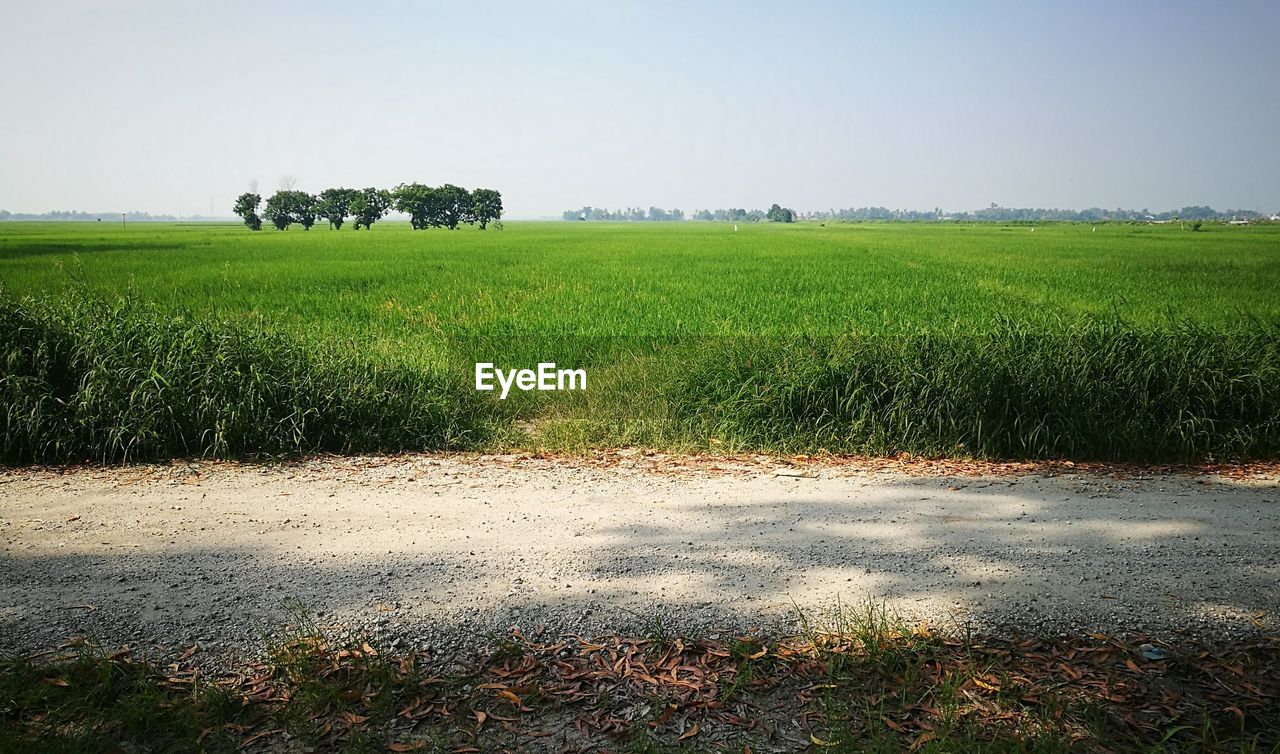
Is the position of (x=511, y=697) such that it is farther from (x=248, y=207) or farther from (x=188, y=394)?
(x=248, y=207)

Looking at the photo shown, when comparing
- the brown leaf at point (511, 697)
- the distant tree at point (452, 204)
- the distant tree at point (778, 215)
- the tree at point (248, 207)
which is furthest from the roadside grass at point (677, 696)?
the distant tree at point (778, 215)

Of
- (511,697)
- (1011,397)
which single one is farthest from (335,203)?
(511,697)

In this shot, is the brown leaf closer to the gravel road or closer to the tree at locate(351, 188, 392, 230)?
the gravel road

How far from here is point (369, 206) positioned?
20.9 meters

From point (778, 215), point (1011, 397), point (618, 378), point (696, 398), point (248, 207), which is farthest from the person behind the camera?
point (778, 215)

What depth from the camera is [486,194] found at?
24109 mm

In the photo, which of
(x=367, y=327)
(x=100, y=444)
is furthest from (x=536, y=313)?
(x=100, y=444)

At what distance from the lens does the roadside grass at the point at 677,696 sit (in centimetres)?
325

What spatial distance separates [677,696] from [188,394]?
6271mm

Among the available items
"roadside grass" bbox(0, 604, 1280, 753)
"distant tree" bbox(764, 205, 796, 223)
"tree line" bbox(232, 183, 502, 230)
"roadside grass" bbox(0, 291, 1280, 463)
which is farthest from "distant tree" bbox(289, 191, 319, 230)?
"distant tree" bbox(764, 205, 796, 223)

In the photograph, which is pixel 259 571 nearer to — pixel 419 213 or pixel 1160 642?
pixel 1160 642

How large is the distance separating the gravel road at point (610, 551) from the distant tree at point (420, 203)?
48.2ft

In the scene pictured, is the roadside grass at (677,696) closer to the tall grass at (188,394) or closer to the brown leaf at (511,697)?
the brown leaf at (511,697)

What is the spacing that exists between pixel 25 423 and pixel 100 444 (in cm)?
69
